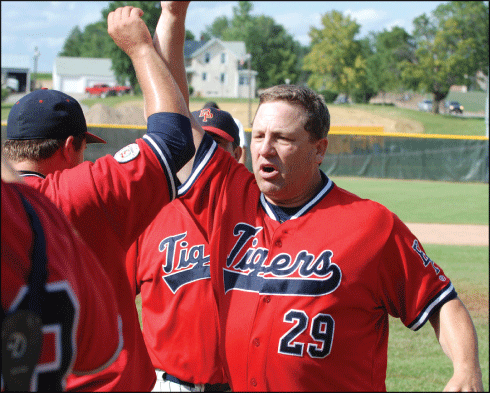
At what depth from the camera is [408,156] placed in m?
21.1

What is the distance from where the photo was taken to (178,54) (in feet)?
5.84

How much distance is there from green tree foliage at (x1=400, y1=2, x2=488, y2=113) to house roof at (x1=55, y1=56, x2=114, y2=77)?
4379 cm

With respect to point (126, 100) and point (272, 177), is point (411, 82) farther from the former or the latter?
point (272, 177)

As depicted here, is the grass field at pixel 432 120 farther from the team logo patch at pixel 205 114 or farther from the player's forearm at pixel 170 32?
the player's forearm at pixel 170 32

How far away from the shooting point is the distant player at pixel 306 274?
176 centimetres

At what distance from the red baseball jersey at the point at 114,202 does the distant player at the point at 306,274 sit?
1.43ft

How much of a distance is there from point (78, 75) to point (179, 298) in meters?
79.9

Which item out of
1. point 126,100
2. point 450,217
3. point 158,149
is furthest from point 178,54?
point 126,100

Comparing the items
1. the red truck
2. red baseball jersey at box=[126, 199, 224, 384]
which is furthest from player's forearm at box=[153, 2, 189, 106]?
the red truck

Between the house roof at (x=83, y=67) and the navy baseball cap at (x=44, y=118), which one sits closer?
the navy baseball cap at (x=44, y=118)

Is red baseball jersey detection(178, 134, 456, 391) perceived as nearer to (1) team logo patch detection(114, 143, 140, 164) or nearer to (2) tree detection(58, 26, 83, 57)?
(1) team logo patch detection(114, 143, 140, 164)

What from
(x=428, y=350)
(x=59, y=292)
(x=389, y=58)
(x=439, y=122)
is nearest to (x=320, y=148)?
(x=59, y=292)

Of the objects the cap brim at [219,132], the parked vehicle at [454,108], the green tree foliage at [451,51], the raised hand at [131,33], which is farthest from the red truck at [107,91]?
the raised hand at [131,33]

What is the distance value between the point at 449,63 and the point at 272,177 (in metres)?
52.8
